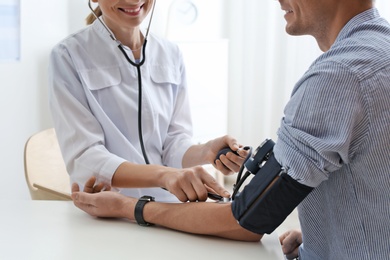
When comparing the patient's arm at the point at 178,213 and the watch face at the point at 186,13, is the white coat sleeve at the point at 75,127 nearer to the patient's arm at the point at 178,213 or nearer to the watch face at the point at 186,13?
the patient's arm at the point at 178,213

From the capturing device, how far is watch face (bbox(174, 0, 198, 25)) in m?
4.08

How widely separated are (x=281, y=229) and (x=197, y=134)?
2.55 feet

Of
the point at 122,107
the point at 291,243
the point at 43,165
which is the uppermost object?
the point at 122,107

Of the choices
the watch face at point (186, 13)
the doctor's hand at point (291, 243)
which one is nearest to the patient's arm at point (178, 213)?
A: the doctor's hand at point (291, 243)

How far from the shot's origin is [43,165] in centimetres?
241

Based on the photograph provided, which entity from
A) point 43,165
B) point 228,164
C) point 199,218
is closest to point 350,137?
point 199,218


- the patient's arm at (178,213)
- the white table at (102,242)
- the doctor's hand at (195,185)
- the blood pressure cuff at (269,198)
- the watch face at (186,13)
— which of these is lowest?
the white table at (102,242)

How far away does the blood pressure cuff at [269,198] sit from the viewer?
121 cm

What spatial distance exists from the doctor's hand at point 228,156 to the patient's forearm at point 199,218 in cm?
21

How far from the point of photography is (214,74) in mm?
4051

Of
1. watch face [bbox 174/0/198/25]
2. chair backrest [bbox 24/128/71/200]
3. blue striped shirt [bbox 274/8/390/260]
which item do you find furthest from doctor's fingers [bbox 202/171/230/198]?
watch face [bbox 174/0/198/25]

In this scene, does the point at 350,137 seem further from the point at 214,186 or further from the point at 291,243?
the point at 291,243

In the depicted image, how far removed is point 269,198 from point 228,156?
443mm

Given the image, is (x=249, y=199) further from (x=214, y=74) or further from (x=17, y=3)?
(x=214, y=74)
